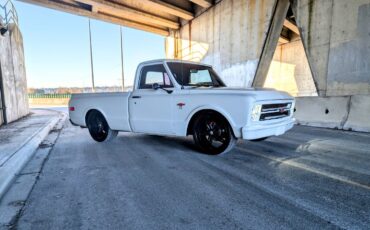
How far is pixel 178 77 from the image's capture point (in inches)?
189

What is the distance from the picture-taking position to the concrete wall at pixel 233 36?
9773 mm

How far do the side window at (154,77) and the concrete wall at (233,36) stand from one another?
20.2 feet

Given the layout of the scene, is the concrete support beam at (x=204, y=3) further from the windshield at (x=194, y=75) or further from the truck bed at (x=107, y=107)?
the truck bed at (x=107, y=107)

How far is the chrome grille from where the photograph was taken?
153 inches

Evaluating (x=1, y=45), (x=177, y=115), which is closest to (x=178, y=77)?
(x=177, y=115)

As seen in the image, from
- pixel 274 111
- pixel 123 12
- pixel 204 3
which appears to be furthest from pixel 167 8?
pixel 274 111

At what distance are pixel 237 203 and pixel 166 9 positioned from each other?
13.1m

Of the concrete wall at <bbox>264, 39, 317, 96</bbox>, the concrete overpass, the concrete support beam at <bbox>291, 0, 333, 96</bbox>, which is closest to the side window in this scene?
the concrete overpass

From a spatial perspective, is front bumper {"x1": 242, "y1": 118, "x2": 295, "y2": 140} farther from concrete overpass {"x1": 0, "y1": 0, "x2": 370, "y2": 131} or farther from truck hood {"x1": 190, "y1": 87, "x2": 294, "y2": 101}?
concrete overpass {"x1": 0, "y1": 0, "x2": 370, "y2": 131}

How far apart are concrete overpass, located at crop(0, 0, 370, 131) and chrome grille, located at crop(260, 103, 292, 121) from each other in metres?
3.17

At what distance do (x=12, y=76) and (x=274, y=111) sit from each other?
10.7 meters

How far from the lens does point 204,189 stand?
112 inches

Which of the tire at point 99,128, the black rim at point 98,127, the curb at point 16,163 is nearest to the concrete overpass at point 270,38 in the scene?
the tire at point 99,128

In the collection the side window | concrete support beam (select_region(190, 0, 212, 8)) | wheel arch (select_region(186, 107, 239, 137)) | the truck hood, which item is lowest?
wheel arch (select_region(186, 107, 239, 137))
